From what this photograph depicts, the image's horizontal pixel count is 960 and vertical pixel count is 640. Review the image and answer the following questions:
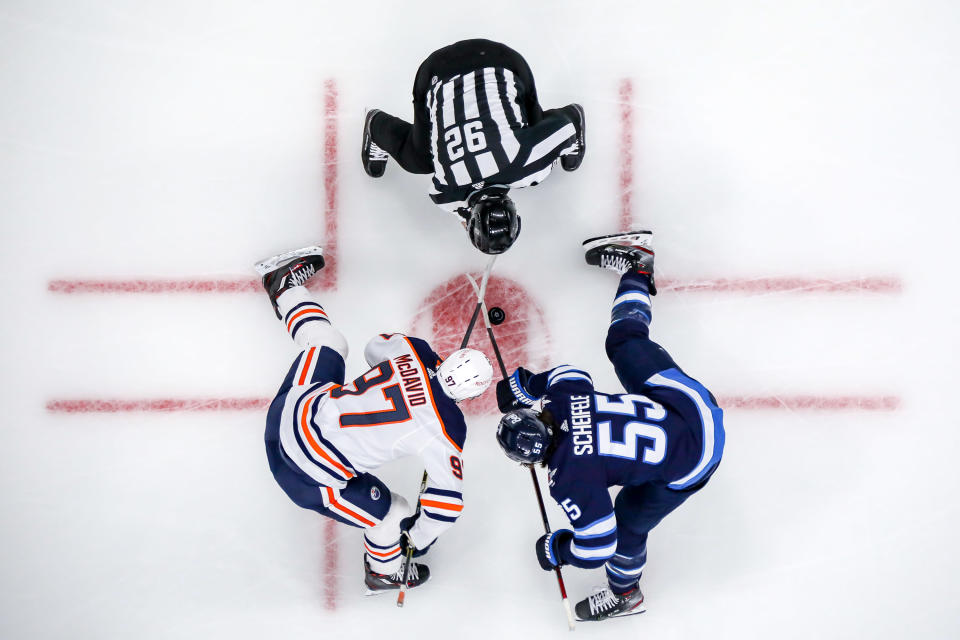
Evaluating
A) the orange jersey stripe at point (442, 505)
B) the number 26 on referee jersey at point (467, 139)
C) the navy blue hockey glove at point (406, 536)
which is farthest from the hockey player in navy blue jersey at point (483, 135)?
the navy blue hockey glove at point (406, 536)

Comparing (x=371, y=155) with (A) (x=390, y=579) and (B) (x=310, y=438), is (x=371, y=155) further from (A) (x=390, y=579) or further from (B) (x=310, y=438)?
(A) (x=390, y=579)

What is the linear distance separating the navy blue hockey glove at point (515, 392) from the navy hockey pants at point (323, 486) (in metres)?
0.96

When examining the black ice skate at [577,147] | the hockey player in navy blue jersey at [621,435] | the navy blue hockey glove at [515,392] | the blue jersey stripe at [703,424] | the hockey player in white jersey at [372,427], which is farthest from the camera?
the black ice skate at [577,147]

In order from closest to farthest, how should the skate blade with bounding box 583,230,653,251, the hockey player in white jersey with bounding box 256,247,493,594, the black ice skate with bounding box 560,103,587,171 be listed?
the hockey player in white jersey with bounding box 256,247,493,594 < the black ice skate with bounding box 560,103,587,171 < the skate blade with bounding box 583,230,653,251

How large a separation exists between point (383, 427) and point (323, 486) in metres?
0.66

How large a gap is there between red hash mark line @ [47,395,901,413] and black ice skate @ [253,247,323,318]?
2.64 feet

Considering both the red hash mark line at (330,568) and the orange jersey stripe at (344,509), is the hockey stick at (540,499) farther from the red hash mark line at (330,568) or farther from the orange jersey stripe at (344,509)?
the red hash mark line at (330,568)

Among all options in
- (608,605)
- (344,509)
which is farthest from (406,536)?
(608,605)

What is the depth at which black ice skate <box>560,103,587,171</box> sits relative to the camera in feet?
13.9

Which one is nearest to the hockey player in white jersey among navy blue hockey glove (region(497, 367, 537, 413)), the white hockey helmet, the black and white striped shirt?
the white hockey helmet

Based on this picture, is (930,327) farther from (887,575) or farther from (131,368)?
(131,368)

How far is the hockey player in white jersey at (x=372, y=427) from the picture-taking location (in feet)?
11.7

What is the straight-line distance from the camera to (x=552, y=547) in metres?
4.21

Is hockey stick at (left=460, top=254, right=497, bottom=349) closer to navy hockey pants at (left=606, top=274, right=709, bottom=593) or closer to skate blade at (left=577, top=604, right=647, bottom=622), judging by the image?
navy hockey pants at (left=606, top=274, right=709, bottom=593)
